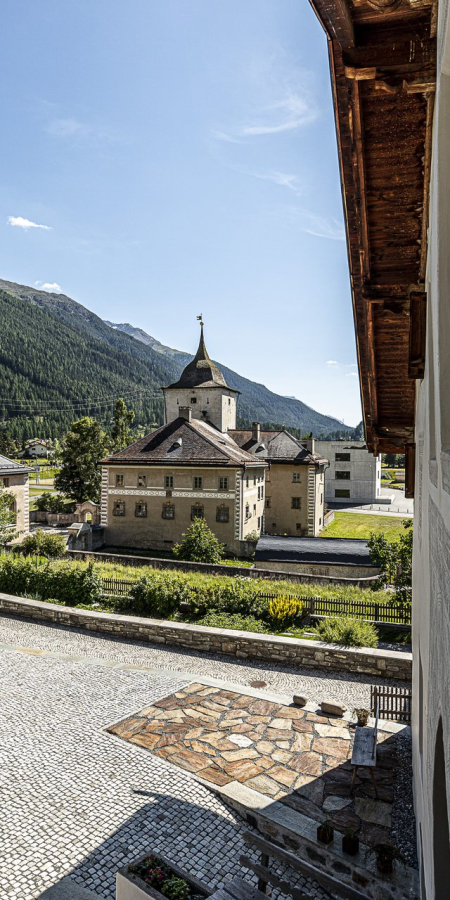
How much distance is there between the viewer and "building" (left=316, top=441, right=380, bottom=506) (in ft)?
212

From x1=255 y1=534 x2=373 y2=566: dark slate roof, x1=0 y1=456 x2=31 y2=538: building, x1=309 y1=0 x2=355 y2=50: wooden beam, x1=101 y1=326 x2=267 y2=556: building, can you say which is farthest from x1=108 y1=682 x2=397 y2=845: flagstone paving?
x1=0 y1=456 x2=31 y2=538: building

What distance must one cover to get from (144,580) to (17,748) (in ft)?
28.9

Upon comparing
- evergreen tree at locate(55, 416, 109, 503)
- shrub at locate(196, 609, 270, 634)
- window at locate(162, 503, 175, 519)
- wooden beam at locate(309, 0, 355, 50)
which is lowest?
shrub at locate(196, 609, 270, 634)

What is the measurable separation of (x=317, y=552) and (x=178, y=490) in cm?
1095

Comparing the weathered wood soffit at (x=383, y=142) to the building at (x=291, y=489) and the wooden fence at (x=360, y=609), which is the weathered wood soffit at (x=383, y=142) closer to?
the wooden fence at (x=360, y=609)

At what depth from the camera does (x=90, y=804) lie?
7922 millimetres

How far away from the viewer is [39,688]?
39.9 ft

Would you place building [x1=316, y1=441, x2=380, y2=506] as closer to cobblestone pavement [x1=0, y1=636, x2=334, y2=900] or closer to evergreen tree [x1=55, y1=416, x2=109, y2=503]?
evergreen tree [x1=55, y1=416, x2=109, y2=503]

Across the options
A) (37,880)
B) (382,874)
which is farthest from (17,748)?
(382,874)

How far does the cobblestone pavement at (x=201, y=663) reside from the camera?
12477 millimetres

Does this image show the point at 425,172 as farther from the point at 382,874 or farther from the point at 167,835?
the point at 167,835

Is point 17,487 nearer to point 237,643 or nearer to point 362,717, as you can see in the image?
point 237,643

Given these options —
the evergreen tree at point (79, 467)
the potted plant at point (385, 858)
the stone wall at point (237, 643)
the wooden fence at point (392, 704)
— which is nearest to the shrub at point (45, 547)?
the stone wall at point (237, 643)

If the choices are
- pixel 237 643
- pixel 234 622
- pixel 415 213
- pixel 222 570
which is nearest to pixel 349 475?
pixel 222 570
